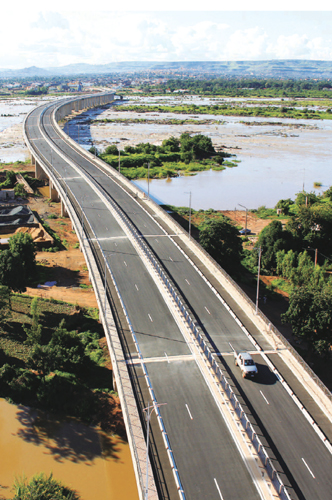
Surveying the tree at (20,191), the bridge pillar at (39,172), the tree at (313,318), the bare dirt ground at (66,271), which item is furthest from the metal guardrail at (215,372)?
the bridge pillar at (39,172)

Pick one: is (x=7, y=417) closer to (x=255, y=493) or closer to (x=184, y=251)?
(x=255, y=493)

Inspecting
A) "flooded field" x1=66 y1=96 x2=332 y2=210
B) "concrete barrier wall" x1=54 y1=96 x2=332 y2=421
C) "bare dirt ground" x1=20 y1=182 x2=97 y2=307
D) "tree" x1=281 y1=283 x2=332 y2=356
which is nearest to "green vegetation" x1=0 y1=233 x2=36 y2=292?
"bare dirt ground" x1=20 y1=182 x2=97 y2=307

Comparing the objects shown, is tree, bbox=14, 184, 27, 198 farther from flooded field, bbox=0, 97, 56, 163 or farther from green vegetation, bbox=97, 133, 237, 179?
flooded field, bbox=0, 97, 56, 163

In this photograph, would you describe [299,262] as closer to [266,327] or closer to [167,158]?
[266,327]

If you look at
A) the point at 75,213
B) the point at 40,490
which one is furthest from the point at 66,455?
the point at 75,213

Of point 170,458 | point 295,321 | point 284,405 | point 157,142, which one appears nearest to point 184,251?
point 295,321

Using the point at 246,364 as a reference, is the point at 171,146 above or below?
above
